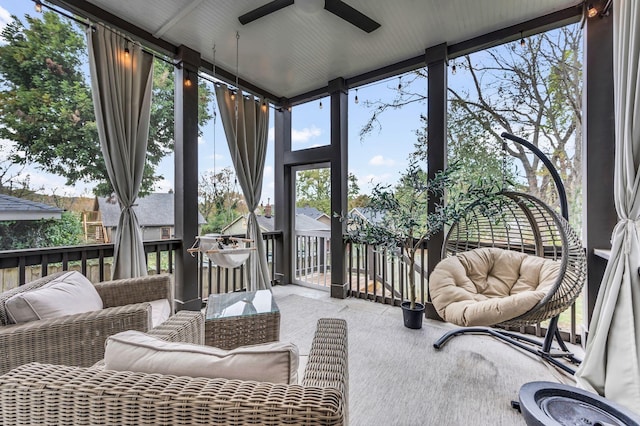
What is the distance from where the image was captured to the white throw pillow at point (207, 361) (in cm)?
81

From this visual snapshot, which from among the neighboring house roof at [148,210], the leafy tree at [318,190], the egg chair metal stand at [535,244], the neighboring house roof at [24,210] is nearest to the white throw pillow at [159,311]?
the neighboring house roof at [148,210]

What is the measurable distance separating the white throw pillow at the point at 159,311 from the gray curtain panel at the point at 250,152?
1585mm

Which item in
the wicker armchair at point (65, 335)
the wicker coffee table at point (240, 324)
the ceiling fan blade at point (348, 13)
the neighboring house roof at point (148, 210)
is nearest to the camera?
the wicker armchair at point (65, 335)

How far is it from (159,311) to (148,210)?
62.8 inches

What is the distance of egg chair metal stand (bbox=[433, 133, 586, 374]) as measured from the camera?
1897 millimetres

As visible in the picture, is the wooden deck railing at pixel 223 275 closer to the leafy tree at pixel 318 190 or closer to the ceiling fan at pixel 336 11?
the leafy tree at pixel 318 190

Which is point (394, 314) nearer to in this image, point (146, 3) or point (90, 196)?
point (90, 196)

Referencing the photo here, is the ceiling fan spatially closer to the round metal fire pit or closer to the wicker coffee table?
the wicker coffee table

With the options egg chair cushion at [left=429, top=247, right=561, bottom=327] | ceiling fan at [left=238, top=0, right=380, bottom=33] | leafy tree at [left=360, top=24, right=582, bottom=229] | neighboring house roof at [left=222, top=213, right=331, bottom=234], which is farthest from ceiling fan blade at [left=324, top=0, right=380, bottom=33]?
neighboring house roof at [left=222, top=213, right=331, bottom=234]

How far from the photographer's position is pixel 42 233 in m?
2.47

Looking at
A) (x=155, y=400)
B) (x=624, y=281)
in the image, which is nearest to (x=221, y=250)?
(x=155, y=400)

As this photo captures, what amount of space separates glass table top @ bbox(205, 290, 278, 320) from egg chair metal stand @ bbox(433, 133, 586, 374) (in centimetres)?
156

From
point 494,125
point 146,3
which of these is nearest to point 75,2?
point 146,3

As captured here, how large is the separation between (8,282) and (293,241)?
10.3 feet
